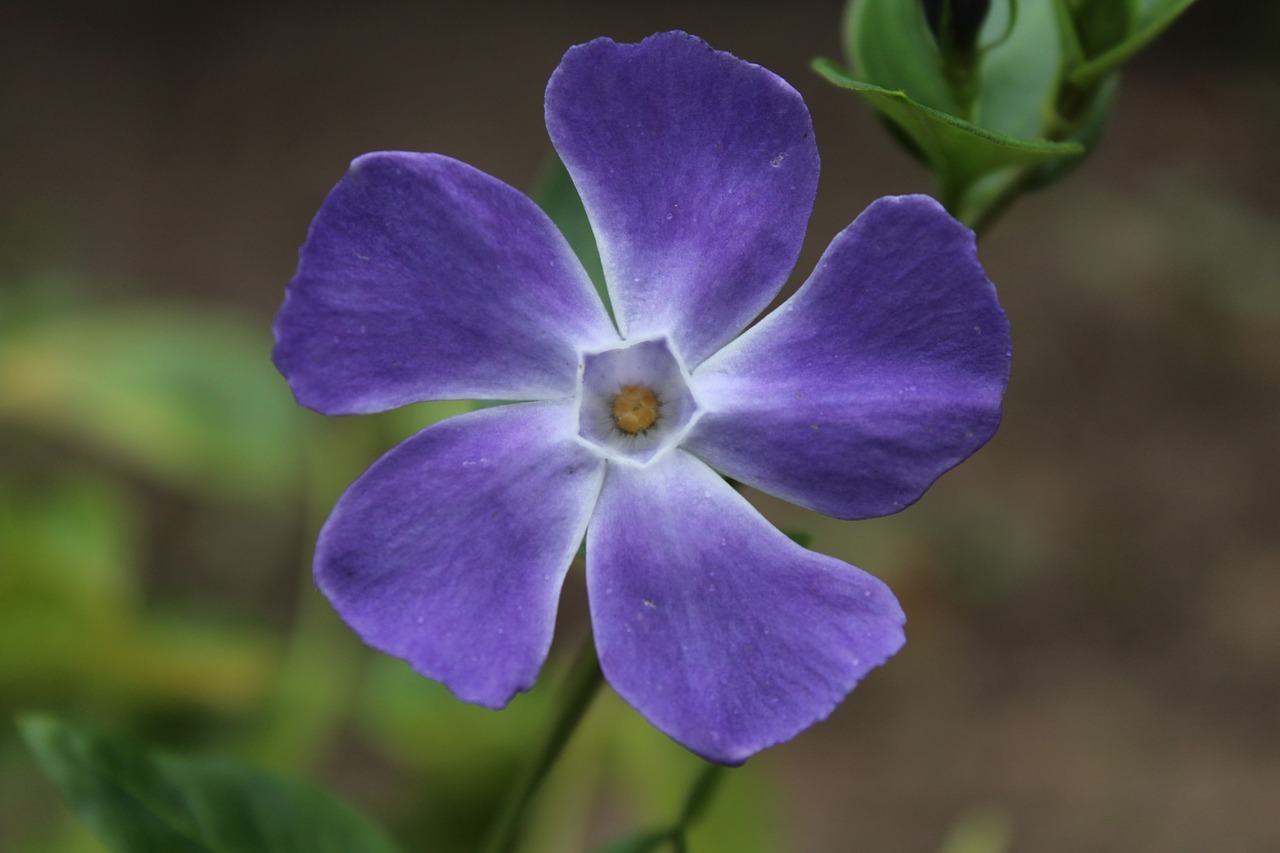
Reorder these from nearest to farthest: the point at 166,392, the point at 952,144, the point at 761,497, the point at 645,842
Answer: the point at 952,144 → the point at 645,842 → the point at 166,392 → the point at 761,497

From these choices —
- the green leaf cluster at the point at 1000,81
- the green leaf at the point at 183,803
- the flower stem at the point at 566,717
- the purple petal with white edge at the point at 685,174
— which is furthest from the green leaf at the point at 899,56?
the green leaf at the point at 183,803

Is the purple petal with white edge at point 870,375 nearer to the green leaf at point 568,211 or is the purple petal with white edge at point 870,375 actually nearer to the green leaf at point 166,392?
the green leaf at point 568,211

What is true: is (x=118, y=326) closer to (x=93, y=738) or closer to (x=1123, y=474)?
(x=93, y=738)

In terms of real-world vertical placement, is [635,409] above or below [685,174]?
below

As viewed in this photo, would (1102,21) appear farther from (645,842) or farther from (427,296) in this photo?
(645,842)

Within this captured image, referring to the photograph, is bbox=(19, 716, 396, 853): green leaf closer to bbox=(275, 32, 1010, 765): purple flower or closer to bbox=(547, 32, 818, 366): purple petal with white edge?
bbox=(275, 32, 1010, 765): purple flower

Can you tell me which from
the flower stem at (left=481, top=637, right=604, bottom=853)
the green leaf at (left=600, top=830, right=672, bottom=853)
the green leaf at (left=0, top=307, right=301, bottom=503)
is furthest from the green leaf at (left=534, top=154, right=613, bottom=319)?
the green leaf at (left=0, top=307, right=301, bottom=503)

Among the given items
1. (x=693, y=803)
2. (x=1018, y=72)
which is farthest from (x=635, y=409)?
(x=1018, y=72)
